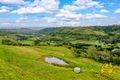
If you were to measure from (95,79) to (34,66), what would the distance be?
25305 millimetres

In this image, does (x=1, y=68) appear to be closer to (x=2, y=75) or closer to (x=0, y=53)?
(x=2, y=75)

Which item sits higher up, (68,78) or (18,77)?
(18,77)

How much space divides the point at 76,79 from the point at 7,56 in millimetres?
41275

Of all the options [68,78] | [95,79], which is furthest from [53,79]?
[95,79]

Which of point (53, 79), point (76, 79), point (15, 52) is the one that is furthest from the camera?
point (15, 52)

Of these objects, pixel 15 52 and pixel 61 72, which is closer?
pixel 61 72

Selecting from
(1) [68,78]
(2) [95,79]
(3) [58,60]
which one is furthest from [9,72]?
(3) [58,60]

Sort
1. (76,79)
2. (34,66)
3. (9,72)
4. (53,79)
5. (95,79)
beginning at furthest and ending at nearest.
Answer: (34,66) < (95,79) < (76,79) < (53,79) < (9,72)

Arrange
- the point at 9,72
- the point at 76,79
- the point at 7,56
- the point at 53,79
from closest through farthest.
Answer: the point at 9,72 < the point at 53,79 < the point at 76,79 < the point at 7,56

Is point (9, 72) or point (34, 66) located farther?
point (34, 66)

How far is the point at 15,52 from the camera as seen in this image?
115 metres

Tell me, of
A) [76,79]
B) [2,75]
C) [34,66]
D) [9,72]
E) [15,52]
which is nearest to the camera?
[2,75]

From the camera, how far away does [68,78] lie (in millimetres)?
77438

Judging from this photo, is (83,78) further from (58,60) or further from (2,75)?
(58,60)
